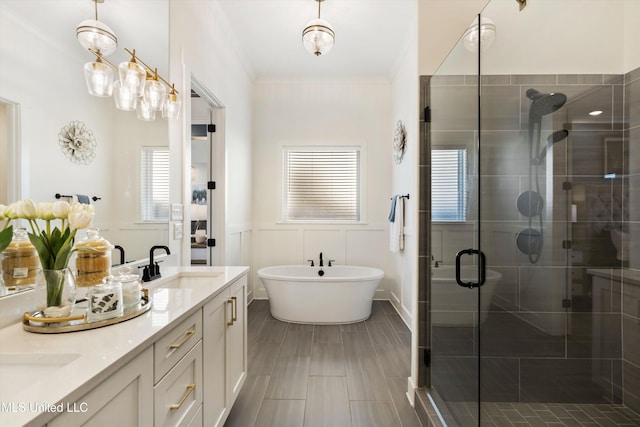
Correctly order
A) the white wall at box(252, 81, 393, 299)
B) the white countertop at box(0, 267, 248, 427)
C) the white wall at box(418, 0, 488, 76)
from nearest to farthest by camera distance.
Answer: the white countertop at box(0, 267, 248, 427), the white wall at box(418, 0, 488, 76), the white wall at box(252, 81, 393, 299)

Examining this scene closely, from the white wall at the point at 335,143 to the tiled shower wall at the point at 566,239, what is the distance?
8.61ft

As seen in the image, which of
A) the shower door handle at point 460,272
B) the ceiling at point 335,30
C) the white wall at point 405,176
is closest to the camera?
the shower door handle at point 460,272

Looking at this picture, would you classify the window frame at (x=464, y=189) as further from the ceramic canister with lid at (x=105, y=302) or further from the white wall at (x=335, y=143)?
the white wall at (x=335, y=143)

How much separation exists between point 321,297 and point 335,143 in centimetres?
214

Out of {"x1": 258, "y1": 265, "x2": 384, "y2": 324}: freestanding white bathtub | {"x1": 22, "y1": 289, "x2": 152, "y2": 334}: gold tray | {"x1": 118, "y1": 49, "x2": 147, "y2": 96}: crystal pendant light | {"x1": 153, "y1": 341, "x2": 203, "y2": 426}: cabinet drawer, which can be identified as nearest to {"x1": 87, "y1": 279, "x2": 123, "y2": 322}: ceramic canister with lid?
{"x1": 22, "y1": 289, "x2": 152, "y2": 334}: gold tray

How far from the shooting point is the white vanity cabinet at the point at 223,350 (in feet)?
4.70

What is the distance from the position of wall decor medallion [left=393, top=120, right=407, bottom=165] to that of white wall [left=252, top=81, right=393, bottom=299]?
13.7 inches

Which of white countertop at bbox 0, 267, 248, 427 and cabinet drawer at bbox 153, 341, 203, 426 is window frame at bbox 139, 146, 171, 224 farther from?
cabinet drawer at bbox 153, 341, 203, 426

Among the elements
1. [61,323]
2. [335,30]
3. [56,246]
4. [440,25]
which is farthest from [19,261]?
[335,30]

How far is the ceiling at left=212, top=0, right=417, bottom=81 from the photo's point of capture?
282 cm

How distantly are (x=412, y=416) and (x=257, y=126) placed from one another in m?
3.81

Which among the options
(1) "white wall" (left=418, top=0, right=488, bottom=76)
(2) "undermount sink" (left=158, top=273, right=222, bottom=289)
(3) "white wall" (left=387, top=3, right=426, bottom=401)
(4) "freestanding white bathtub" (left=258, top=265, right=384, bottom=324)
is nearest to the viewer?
(2) "undermount sink" (left=158, top=273, right=222, bottom=289)

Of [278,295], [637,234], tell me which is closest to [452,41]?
[637,234]

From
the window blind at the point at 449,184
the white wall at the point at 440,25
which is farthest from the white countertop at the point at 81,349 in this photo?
the white wall at the point at 440,25
